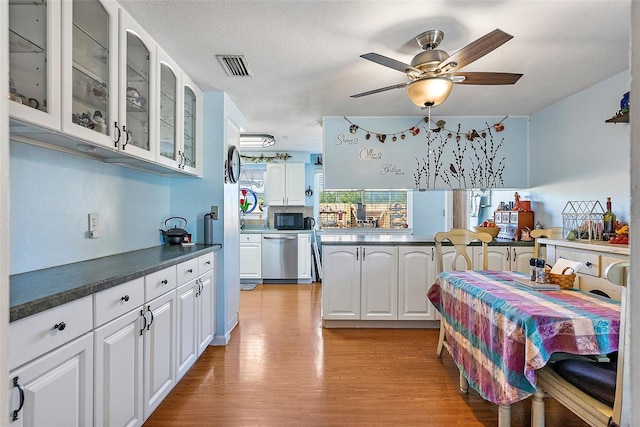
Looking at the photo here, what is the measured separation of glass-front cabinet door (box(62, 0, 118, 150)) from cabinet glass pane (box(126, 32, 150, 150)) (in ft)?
0.60

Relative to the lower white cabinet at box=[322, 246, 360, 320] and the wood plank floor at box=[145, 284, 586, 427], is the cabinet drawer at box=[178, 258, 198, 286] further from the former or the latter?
the lower white cabinet at box=[322, 246, 360, 320]

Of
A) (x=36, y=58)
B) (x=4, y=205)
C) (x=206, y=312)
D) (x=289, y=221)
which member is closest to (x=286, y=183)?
(x=289, y=221)

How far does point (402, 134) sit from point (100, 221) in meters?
3.17

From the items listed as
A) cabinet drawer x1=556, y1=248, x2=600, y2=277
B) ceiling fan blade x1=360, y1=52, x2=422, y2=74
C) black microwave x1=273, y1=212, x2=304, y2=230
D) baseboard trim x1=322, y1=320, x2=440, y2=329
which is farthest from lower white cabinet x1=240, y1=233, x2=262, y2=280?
cabinet drawer x1=556, y1=248, x2=600, y2=277

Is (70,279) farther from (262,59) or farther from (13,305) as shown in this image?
(262,59)

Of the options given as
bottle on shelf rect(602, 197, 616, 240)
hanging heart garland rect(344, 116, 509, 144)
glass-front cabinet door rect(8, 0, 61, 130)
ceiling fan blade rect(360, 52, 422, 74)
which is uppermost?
hanging heart garland rect(344, 116, 509, 144)

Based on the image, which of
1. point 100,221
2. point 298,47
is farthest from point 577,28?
point 100,221

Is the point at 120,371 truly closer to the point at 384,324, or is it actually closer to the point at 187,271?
the point at 187,271

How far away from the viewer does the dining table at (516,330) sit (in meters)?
1.36

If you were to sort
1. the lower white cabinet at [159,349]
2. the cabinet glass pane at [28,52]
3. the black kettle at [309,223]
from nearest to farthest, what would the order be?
the cabinet glass pane at [28,52]
the lower white cabinet at [159,349]
the black kettle at [309,223]

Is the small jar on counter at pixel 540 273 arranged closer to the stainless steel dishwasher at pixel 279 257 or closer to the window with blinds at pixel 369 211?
the window with blinds at pixel 369 211

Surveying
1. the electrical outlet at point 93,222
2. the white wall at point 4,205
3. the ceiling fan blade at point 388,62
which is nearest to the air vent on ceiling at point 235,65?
the ceiling fan blade at point 388,62

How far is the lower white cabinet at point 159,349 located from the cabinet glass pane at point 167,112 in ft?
3.53

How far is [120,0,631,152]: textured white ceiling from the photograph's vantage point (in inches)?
73.0
